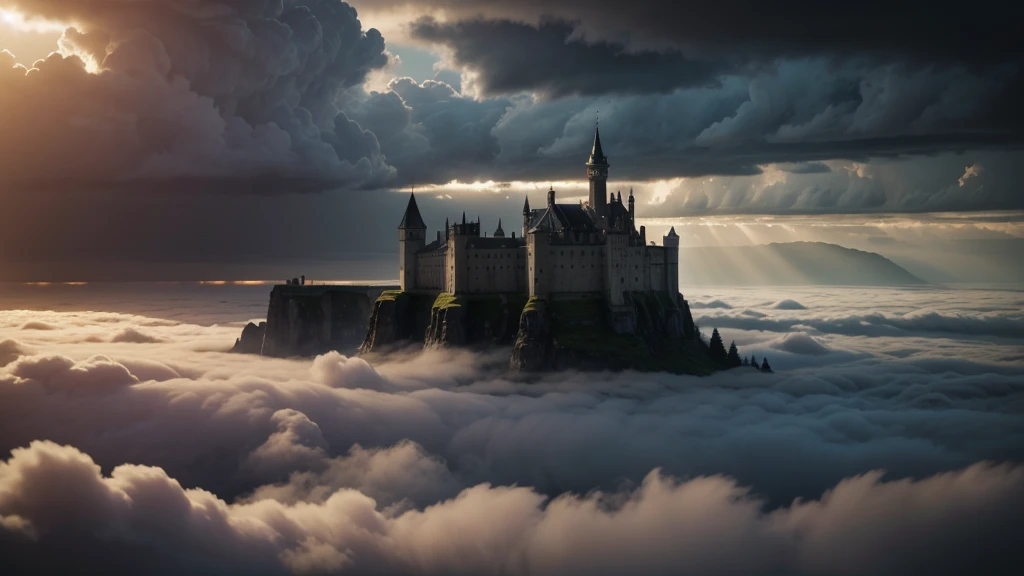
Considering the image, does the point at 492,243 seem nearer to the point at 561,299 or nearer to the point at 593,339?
the point at 561,299

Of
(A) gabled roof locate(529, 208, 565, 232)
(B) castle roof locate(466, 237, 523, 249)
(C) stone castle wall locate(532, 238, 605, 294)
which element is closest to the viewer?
(C) stone castle wall locate(532, 238, 605, 294)

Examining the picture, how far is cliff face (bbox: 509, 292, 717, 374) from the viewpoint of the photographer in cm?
17750

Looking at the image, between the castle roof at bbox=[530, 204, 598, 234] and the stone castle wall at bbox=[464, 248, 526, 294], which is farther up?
the castle roof at bbox=[530, 204, 598, 234]

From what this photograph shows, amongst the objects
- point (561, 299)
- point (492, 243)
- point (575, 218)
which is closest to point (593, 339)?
point (561, 299)

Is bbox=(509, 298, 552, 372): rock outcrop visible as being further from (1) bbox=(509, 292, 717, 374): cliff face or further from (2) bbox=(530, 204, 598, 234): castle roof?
(2) bbox=(530, 204, 598, 234): castle roof

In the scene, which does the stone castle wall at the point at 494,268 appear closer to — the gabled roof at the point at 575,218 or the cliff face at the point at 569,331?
the cliff face at the point at 569,331

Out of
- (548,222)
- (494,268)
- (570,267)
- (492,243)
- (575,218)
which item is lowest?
(494,268)

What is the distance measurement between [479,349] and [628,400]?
34.3 metres

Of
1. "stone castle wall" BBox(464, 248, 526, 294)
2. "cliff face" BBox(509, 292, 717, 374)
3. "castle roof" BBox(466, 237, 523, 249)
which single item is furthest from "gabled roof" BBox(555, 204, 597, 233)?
"cliff face" BBox(509, 292, 717, 374)

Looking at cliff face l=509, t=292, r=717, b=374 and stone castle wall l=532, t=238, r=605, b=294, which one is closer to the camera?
cliff face l=509, t=292, r=717, b=374

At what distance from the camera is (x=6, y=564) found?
139 m

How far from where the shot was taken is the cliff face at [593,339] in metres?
178

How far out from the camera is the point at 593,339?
179750 mm

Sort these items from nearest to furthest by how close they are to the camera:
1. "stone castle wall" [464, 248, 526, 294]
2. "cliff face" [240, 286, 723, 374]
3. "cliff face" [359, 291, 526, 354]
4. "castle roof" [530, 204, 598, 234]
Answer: "cliff face" [240, 286, 723, 374]
"cliff face" [359, 291, 526, 354]
"castle roof" [530, 204, 598, 234]
"stone castle wall" [464, 248, 526, 294]
